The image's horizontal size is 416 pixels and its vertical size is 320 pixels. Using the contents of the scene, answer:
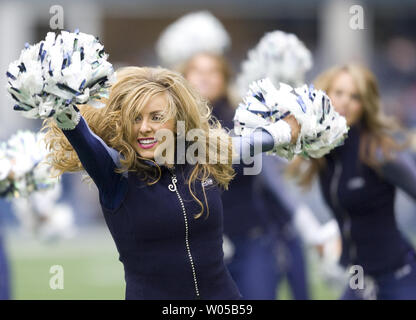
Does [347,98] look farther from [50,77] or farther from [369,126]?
[50,77]

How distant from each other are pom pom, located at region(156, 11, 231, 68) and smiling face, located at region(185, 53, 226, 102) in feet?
1.79

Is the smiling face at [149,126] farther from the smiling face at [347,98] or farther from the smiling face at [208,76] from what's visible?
the smiling face at [208,76]

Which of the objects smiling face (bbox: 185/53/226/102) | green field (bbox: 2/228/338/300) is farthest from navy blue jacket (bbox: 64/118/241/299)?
green field (bbox: 2/228/338/300)

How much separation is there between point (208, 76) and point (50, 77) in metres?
3.04

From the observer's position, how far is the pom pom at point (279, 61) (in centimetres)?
500

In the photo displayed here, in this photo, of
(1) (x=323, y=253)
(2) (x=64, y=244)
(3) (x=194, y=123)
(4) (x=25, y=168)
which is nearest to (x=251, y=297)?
(1) (x=323, y=253)

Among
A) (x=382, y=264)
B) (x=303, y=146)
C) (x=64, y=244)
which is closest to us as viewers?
(x=303, y=146)

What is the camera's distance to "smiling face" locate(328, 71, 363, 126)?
439 cm

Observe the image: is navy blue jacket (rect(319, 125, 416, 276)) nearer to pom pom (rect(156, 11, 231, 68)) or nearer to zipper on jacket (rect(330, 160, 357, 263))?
zipper on jacket (rect(330, 160, 357, 263))

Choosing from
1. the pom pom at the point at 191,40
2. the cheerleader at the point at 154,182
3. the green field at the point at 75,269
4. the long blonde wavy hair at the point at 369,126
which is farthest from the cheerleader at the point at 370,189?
the green field at the point at 75,269

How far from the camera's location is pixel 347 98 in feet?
14.5

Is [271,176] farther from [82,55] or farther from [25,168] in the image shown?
[82,55]
